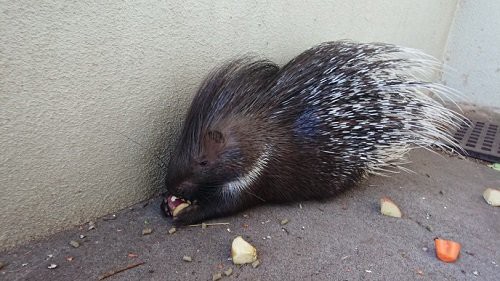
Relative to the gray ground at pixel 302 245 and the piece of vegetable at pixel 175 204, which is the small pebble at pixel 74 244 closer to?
the gray ground at pixel 302 245

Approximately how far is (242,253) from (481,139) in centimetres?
221

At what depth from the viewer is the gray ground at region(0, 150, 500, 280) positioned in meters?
1.28

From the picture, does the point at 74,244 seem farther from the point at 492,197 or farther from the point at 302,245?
the point at 492,197

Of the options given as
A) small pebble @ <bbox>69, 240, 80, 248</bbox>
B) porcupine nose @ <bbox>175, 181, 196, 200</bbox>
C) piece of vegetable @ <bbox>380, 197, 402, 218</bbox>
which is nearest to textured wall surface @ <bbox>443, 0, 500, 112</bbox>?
piece of vegetable @ <bbox>380, 197, 402, 218</bbox>

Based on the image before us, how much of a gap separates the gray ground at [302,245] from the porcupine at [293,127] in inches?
4.1

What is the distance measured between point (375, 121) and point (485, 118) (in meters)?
2.08

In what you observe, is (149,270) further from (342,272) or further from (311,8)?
(311,8)

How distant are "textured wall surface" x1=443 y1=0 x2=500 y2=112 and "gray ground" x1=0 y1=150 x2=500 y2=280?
182 cm

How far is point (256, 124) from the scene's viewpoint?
5.21 ft

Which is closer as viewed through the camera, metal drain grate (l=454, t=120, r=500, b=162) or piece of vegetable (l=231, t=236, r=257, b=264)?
piece of vegetable (l=231, t=236, r=257, b=264)

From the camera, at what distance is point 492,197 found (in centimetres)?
194

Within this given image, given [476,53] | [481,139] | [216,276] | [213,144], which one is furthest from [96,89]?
[476,53]

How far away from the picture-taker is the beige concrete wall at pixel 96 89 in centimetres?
118

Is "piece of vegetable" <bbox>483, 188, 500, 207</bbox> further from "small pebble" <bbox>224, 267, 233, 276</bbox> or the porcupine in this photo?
"small pebble" <bbox>224, 267, 233, 276</bbox>
